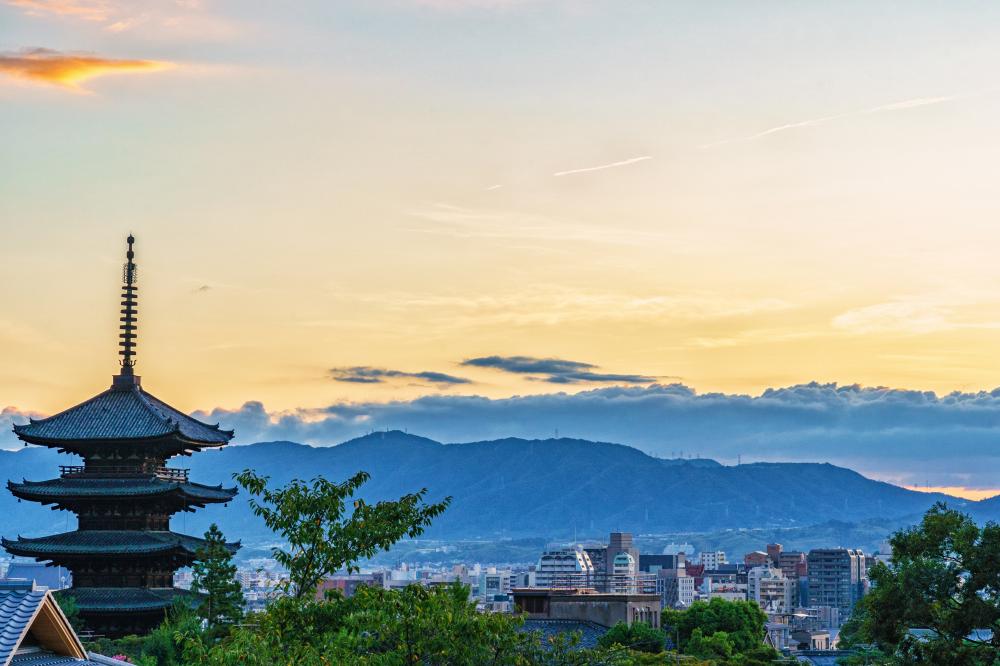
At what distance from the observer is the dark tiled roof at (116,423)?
59.0 meters

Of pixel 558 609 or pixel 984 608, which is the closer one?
pixel 984 608

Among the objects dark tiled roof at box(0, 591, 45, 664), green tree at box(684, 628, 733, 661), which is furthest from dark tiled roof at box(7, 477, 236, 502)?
dark tiled roof at box(0, 591, 45, 664)

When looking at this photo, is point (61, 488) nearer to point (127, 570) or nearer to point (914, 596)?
point (127, 570)

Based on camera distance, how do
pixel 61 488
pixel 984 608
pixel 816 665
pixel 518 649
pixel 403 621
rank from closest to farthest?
1. pixel 403 621
2. pixel 518 649
3. pixel 984 608
4. pixel 61 488
5. pixel 816 665

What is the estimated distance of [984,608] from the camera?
33.1 metres

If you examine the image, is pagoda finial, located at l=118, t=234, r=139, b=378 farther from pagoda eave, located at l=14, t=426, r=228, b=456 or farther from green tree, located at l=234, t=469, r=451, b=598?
green tree, located at l=234, t=469, r=451, b=598

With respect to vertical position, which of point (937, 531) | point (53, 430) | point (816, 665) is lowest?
point (816, 665)

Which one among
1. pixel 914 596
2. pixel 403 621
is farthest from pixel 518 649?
pixel 914 596

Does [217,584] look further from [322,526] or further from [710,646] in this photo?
[322,526]

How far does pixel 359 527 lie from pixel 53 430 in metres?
35.9

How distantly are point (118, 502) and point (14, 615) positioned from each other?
131 feet

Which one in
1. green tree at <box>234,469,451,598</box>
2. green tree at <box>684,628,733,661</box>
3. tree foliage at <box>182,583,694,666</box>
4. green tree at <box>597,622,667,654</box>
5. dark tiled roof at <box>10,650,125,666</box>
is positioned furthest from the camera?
green tree at <box>684,628,733,661</box>

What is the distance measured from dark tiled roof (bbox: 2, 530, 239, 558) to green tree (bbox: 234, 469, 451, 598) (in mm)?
32529

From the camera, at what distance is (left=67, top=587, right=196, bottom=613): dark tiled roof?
57.4 meters
